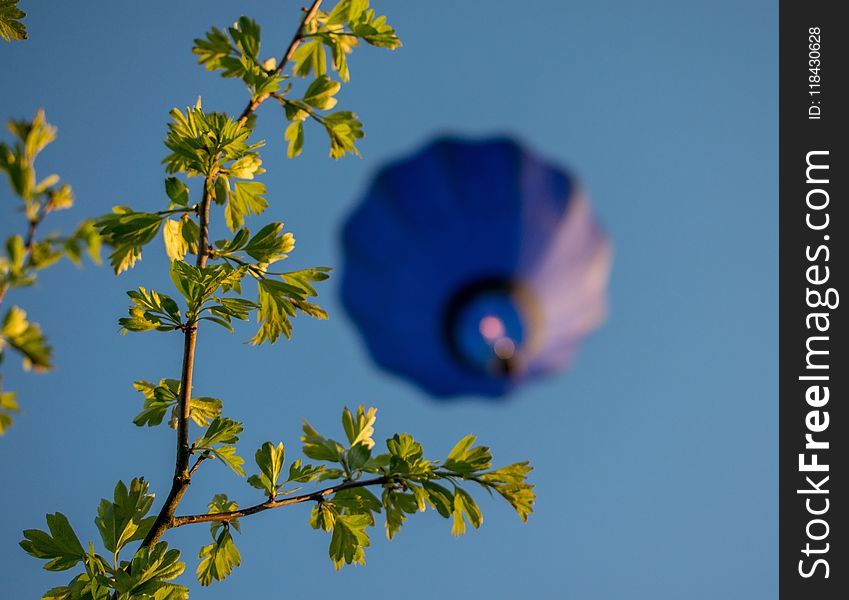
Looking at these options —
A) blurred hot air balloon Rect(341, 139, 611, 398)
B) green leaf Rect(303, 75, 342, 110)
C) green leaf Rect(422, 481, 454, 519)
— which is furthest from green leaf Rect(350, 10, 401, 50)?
blurred hot air balloon Rect(341, 139, 611, 398)

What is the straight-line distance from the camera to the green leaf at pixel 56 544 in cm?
155

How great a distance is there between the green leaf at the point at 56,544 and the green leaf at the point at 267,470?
0.37 metres

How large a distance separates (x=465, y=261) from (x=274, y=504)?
25.2 feet

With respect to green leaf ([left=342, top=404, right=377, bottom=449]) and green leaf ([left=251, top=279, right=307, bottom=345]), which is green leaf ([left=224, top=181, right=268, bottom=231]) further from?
green leaf ([left=342, top=404, right=377, bottom=449])

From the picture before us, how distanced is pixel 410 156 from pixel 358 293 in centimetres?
186

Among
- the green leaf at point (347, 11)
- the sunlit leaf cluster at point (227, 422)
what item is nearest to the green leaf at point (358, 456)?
the sunlit leaf cluster at point (227, 422)

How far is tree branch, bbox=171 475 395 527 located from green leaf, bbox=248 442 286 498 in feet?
0.22

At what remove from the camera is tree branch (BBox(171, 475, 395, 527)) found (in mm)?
1512

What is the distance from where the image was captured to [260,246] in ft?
5.78

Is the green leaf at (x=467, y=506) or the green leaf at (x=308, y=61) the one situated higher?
the green leaf at (x=308, y=61)

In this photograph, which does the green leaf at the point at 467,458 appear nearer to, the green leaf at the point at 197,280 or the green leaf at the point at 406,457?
the green leaf at the point at 406,457

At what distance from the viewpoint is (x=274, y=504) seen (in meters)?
1.58

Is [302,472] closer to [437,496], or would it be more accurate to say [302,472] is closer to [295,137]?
[437,496]

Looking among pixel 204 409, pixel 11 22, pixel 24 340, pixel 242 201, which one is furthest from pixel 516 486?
pixel 11 22
